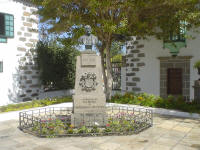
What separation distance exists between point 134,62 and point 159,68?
1658 mm

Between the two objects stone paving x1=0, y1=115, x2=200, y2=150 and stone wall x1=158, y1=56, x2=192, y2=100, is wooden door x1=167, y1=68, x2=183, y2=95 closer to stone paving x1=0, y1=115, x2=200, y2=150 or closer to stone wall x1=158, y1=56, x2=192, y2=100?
stone wall x1=158, y1=56, x2=192, y2=100

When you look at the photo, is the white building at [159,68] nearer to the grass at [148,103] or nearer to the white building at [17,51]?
the grass at [148,103]

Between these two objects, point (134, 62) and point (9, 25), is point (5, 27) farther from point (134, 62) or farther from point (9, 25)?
point (134, 62)

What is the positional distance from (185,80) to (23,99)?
8982 mm

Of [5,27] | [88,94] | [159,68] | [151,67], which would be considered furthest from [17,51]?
[159,68]

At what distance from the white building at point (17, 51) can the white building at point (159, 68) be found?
590cm

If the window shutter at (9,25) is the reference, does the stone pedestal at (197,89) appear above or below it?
below

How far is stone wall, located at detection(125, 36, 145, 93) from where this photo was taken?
1265 centimetres

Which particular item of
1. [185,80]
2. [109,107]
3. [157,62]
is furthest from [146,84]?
[109,107]

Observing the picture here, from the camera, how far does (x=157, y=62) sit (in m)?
12.0

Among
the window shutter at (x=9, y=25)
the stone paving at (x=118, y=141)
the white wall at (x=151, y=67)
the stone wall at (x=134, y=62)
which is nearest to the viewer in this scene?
the stone paving at (x=118, y=141)

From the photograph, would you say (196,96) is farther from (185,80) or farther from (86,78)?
(86,78)

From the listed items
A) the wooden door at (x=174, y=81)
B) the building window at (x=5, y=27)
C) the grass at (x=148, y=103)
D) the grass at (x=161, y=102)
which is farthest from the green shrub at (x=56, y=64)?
the wooden door at (x=174, y=81)

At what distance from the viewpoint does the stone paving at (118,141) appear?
4.77 meters
